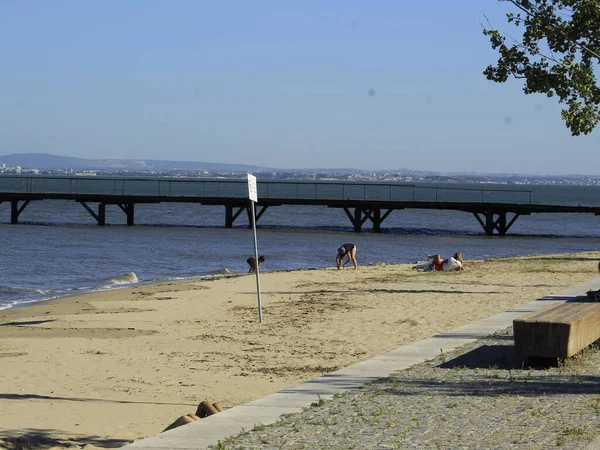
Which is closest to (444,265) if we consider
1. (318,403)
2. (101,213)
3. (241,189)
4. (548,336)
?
→ (548,336)

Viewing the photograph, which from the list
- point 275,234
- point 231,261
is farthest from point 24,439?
point 275,234

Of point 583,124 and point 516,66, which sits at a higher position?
point 516,66

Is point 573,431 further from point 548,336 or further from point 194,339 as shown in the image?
point 194,339

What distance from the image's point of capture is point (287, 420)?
25.5 ft

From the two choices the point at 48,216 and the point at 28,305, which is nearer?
the point at 28,305

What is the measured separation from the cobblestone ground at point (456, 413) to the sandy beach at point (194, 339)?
207 cm

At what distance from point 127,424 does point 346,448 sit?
3.46 metres

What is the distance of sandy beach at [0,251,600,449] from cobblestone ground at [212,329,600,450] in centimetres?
207

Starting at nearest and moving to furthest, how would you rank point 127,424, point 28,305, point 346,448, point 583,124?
point 346,448 < point 127,424 < point 583,124 < point 28,305

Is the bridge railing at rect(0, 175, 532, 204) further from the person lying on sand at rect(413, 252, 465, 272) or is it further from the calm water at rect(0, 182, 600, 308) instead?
the person lying on sand at rect(413, 252, 465, 272)

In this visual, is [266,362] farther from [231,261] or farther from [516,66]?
[231,261]

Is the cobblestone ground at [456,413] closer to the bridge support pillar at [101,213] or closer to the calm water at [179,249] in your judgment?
the calm water at [179,249]

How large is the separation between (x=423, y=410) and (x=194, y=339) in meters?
7.14

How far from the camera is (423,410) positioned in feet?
26.6
